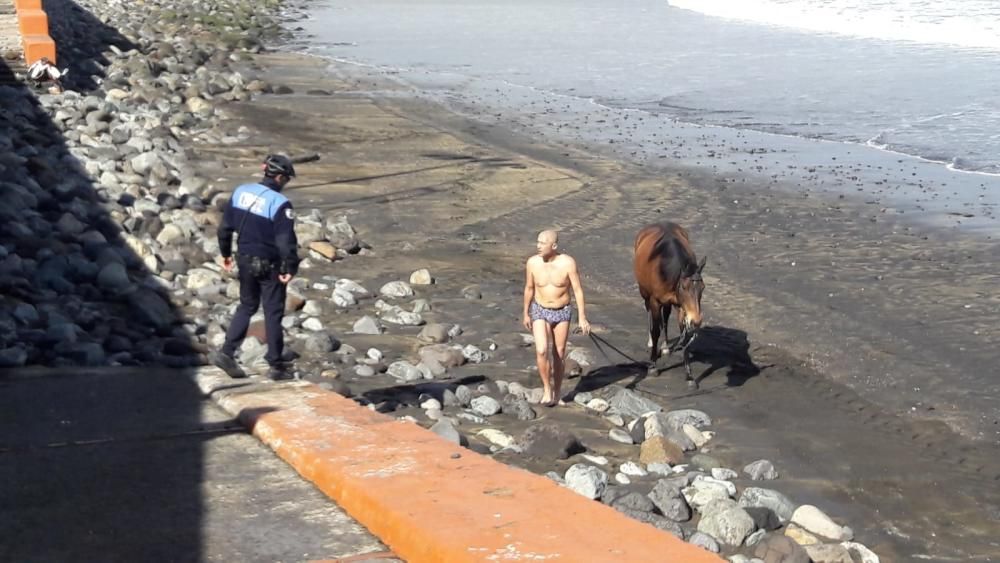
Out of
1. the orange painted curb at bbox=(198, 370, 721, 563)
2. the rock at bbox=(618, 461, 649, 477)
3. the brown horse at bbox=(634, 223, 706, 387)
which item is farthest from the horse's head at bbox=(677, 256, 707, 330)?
the orange painted curb at bbox=(198, 370, 721, 563)

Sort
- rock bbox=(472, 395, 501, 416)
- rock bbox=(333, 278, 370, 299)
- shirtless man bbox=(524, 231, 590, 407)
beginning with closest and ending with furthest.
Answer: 1. rock bbox=(472, 395, 501, 416)
2. shirtless man bbox=(524, 231, 590, 407)
3. rock bbox=(333, 278, 370, 299)

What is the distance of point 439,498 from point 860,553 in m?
3.20

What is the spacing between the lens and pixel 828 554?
7.33 meters

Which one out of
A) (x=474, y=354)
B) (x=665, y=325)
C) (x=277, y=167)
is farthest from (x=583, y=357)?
(x=277, y=167)

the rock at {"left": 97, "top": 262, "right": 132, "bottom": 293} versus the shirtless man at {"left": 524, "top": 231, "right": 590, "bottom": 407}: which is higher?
the shirtless man at {"left": 524, "top": 231, "right": 590, "bottom": 407}

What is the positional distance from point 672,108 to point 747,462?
67.1 ft

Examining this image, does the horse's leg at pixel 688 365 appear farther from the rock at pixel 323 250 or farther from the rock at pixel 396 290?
the rock at pixel 323 250

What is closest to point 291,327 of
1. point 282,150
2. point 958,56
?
point 282,150

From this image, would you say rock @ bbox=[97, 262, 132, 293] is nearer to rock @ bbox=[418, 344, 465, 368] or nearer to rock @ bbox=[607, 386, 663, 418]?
rock @ bbox=[418, 344, 465, 368]

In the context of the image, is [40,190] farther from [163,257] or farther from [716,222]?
[716,222]

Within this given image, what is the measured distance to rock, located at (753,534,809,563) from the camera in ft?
23.4

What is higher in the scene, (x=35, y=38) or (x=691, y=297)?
(x=35, y=38)

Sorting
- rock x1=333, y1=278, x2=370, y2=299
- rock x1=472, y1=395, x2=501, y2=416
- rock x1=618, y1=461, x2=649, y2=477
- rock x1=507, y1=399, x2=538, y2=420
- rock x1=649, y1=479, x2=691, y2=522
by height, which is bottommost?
rock x1=333, y1=278, x2=370, y2=299

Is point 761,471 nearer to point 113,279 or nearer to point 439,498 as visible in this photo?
point 439,498
